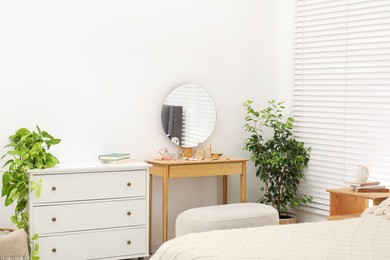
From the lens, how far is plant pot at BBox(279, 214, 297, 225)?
5.32 metres

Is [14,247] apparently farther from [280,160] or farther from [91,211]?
[280,160]

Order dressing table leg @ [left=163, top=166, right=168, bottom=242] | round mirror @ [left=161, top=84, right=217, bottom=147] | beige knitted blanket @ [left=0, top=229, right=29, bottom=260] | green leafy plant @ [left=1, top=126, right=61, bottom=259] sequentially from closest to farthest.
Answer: beige knitted blanket @ [left=0, top=229, right=29, bottom=260] < green leafy plant @ [left=1, top=126, right=61, bottom=259] < dressing table leg @ [left=163, top=166, right=168, bottom=242] < round mirror @ [left=161, top=84, right=217, bottom=147]

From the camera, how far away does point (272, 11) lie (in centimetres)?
573

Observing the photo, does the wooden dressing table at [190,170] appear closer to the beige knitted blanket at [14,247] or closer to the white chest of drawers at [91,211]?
the white chest of drawers at [91,211]

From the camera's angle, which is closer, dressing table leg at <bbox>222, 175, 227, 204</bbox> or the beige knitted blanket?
the beige knitted blanket

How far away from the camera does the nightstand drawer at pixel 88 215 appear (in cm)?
432

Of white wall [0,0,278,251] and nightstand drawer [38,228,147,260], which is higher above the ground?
white wall [0,0,278,251]

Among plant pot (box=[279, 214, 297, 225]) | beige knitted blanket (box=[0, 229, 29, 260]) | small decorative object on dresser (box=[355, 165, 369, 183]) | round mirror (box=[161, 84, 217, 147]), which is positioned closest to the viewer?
beige knitted blanket (box=[0, 229, 29, 260])

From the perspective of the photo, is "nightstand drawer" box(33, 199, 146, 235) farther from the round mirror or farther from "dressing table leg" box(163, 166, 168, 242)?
the round mirror

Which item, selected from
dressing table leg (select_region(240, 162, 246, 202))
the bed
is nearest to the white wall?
dressing table leg (select_region(240, 162, 246, 202))

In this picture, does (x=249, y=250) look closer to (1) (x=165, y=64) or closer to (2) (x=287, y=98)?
(1) (x=165, y=64)

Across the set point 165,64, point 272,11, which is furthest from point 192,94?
point 272,11

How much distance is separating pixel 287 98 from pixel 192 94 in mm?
916

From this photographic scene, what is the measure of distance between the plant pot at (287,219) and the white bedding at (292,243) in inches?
79.5
